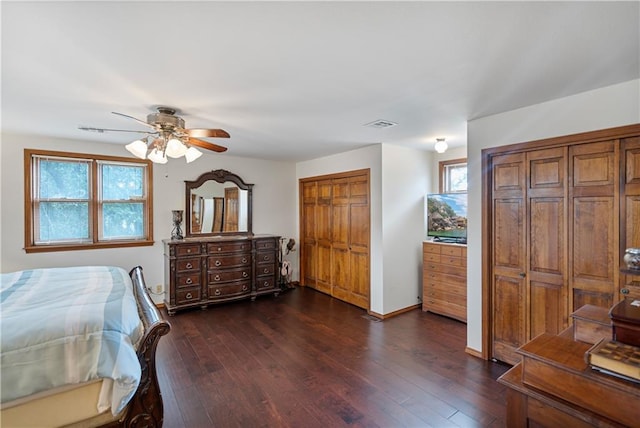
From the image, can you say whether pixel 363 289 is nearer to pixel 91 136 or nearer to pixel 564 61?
pixel 564 61

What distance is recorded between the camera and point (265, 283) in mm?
5172

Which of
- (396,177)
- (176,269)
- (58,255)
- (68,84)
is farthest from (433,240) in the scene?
(58,255)

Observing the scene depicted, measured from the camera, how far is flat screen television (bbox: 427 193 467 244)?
4.23m

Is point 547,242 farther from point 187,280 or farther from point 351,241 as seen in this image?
point 187,280

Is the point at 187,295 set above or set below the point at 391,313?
above

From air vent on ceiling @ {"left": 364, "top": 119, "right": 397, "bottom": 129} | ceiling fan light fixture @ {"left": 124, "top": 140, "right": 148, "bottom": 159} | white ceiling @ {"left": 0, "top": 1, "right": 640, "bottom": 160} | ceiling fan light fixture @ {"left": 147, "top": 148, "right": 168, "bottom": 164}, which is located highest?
air vent on ceiling @ {"left": 364, "top": 119, "right": 397, "bottom": 129}

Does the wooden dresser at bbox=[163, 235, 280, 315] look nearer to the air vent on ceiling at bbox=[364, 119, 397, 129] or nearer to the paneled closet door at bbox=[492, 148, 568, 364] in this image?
the air vent on ceiling at bbox=[364, 119, 397, 129]

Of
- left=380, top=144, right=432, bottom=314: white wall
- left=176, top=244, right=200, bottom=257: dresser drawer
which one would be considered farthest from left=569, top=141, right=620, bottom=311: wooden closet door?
left=176, top=244, right=200, bottom=257: dresser drawer

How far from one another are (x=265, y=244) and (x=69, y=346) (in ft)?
11.8

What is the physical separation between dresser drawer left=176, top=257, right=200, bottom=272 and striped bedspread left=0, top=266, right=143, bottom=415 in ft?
7.62

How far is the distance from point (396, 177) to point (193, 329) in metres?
3.34

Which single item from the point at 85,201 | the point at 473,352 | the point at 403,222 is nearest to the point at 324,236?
→ the point at 403,222

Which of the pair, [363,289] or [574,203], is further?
[363,289]

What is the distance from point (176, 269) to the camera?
173 inches
